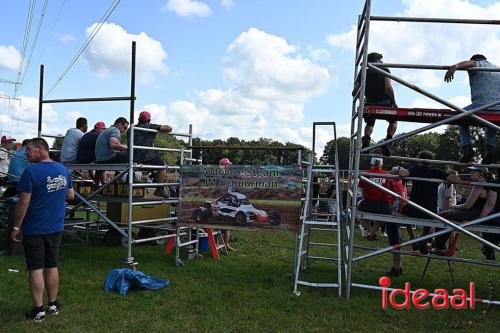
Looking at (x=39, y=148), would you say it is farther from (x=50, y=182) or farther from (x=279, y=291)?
(x=279, y=291)

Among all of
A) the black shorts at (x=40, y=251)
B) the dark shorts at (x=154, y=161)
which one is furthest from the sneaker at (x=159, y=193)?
the black shorts at (x=40, y=251)

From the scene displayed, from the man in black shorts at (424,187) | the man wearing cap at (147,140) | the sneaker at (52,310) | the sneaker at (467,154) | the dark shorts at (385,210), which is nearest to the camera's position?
the sneaker at (52,310)

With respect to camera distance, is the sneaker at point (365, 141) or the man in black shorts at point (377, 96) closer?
the man in black shorts at point (377, 96)

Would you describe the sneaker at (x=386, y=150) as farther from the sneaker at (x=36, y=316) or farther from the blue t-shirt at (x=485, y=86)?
the sneaker at (x=36, y=316)

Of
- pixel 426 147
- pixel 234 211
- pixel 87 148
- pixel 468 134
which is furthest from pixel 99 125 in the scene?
pixel 426 147

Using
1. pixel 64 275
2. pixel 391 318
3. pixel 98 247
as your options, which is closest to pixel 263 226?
pixel 391 318

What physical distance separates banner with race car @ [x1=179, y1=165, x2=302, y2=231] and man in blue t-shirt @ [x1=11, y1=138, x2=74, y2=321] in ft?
9.28

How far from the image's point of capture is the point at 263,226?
24.3 ft

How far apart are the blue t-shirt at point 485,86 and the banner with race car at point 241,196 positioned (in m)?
2.62

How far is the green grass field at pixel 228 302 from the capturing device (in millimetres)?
5199

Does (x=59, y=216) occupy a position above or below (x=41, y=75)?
below

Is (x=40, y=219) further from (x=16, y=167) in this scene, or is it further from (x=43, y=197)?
(x=16, y=167)

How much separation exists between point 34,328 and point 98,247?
5.08 meters

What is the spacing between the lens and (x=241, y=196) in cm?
763
